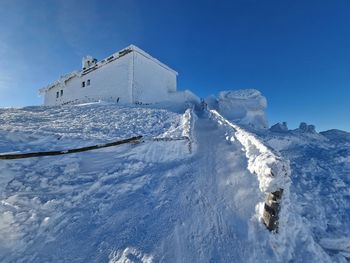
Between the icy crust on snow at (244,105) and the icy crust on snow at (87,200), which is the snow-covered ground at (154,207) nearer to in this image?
the icy crust on snow at (87,200)

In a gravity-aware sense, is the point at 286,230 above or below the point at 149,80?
below

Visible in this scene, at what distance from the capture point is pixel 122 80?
28.1 m

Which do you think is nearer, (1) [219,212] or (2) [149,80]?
(1) [219,212]

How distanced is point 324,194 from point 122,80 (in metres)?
23.9

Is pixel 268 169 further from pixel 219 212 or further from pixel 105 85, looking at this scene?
pixel 105 85

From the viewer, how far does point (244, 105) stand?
37.6 metres

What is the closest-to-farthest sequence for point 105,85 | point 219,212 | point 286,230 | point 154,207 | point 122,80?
point 286,230 → point 219,212 → point 154,207 → point 122,80 → point 105,85

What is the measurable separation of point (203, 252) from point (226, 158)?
205 inches

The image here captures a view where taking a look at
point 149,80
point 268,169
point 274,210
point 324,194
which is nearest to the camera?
point 274,210

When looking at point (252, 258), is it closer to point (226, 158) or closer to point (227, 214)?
point (227, 214)

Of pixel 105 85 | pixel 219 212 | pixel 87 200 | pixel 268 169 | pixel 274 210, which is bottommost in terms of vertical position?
pixel 219 212

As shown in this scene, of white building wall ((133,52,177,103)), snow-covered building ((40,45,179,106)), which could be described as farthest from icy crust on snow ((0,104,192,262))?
white building wall ((133,52,177,103))

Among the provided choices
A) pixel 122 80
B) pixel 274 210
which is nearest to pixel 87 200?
pixel 274 210

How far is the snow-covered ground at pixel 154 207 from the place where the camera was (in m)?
4.59
